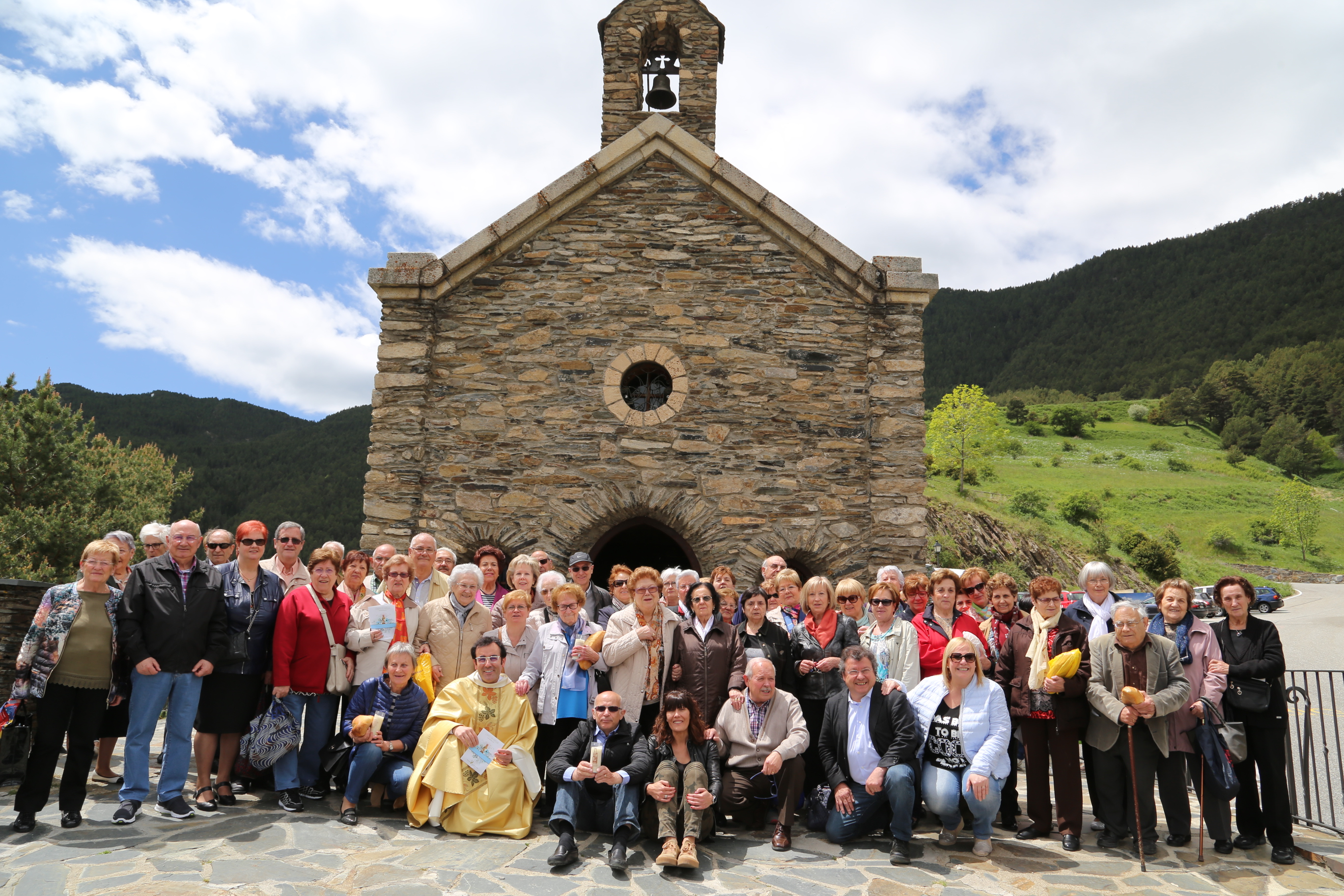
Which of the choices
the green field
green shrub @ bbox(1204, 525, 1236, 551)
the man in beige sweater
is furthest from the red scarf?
green shrub @ bbox(1204, 525, 1236, 551)

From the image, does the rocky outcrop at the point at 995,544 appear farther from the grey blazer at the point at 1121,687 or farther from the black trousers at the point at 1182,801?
the grey blazer at the point at 1121,687

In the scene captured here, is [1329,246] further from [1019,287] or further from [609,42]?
[609,42]

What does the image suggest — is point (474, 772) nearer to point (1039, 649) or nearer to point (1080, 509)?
point (1039, 649)

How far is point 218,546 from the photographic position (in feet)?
17.3

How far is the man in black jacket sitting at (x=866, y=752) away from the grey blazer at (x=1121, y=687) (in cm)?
117

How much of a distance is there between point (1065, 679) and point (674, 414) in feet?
15.1

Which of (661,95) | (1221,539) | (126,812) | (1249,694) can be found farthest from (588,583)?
(1221,539)

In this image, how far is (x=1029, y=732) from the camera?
16.6 feet

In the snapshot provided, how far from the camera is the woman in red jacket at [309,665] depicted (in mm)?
4879

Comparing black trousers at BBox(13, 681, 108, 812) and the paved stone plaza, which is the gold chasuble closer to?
the paved stone plaza

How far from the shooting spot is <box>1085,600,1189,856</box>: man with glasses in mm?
4734

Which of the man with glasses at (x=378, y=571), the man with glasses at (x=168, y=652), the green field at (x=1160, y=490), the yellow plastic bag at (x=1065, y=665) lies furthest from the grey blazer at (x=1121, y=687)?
the green field at (x=1160, y=490)

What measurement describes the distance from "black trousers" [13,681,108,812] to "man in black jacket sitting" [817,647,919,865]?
438 cm

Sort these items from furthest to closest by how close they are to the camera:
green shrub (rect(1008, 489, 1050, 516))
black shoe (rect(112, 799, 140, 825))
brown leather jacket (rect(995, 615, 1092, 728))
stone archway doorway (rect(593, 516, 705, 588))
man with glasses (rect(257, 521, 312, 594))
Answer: green shrub (rect(1008, 489, 1050, 516)), stone archway doorway (rect(593, 516, 705, 588)), man with glasses (rect(257, 521, 312, 594)), brown leather jacket (rect(995, 615, 1092, 728)), black shoe (rect(112, 799, 140, 825))
